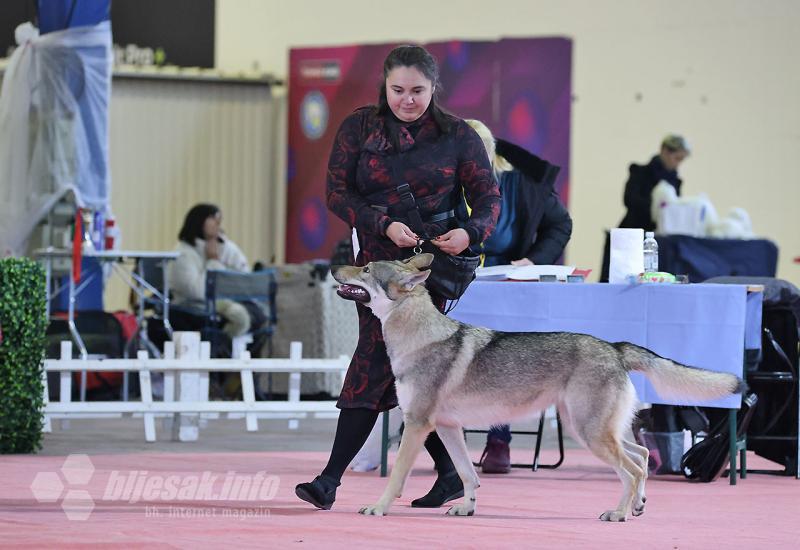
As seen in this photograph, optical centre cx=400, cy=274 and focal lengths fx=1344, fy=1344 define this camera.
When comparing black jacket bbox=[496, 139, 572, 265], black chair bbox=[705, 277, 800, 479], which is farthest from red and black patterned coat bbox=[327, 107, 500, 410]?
black chair bbox=[705, 277, 800, 479]

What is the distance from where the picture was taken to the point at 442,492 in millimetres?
4324

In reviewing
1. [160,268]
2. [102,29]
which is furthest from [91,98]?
[160,268]

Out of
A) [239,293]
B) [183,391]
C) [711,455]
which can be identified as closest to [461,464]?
[711,455]

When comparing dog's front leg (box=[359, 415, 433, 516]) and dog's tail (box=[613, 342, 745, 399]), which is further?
dog's tail (box=[613, 342, 745, 399])

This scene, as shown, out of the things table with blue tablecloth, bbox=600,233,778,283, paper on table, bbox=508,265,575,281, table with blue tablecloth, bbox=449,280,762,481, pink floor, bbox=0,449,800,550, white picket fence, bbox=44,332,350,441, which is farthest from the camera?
table with blue tablecloth, bbox=600,233,778,283

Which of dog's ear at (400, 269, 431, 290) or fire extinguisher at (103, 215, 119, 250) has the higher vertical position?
dog's ear at (400, 269, 431, 290)

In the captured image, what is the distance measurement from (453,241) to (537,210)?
6.68 ft

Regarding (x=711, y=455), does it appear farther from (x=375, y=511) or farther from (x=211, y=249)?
(x=211, y=249)

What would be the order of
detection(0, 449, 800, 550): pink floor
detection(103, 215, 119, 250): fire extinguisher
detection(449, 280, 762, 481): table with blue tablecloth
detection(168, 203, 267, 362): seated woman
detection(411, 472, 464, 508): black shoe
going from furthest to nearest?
detection(168, 203, 267, 362): seated woman
detection(103, 215, 119, 250): fire extinguisher
detection(449, 280, 762, 481): table with blue tablecloth
detection(411, 472, 464, 508): black shoe
detection(0, 449, 800, 550): pink floor

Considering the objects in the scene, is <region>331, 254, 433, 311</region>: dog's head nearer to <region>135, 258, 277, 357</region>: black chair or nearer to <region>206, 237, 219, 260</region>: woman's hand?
<region>135, 258, 277, 357</region>: black chair

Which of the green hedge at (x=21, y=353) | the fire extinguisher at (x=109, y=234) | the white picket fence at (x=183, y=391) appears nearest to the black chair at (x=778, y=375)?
the white picket fence at (x=183, y=391)

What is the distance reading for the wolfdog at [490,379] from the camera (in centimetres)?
405

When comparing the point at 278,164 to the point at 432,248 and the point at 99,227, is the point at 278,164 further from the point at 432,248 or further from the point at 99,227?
the point at 432,248

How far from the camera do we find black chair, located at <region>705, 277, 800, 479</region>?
19.0 ft
